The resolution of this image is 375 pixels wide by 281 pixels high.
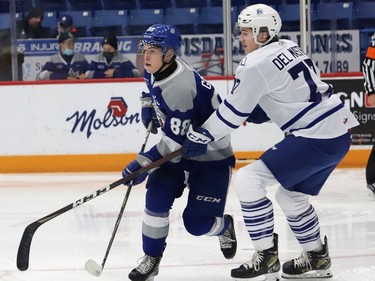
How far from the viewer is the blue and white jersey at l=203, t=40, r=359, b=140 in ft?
10.7

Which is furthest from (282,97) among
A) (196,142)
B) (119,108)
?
(119,108)

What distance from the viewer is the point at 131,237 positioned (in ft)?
14.8

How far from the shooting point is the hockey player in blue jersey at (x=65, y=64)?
289 inches

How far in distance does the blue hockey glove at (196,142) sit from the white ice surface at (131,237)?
492 millimetres

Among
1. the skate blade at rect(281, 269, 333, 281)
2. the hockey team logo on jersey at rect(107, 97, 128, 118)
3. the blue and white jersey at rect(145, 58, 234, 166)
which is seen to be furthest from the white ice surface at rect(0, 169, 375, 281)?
the hockey team logo on jersey at rect(107, 97, 128, 118)

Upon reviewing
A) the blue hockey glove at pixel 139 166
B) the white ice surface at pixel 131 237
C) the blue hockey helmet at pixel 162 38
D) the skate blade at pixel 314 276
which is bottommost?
the white ice surface at pixel 131 237

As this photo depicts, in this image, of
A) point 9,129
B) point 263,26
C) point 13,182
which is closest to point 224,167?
point 263,26

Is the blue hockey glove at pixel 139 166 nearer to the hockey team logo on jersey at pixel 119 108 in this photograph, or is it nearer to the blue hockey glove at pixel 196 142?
the blue hockey glove at pixel 196 142

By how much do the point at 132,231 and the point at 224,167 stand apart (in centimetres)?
121

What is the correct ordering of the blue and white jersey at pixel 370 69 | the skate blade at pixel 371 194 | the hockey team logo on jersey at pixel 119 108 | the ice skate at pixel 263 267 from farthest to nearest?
the hockey team logo on jersey at pixel 119 108, the skate blade at pixel 371 194, the blue and white jersey at pixel 370 69, the ice skate at pixel 263 267

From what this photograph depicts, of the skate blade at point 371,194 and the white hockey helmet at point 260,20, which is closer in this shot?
the white hockey helmet at point 260,20

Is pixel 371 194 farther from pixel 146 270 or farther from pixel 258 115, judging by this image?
pixel 146 270

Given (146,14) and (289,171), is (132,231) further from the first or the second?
(146,14)

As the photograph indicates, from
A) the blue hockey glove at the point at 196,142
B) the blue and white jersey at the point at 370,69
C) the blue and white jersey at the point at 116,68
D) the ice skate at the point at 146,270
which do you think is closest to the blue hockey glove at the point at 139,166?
the blue hockey glove at the point at 196,142
